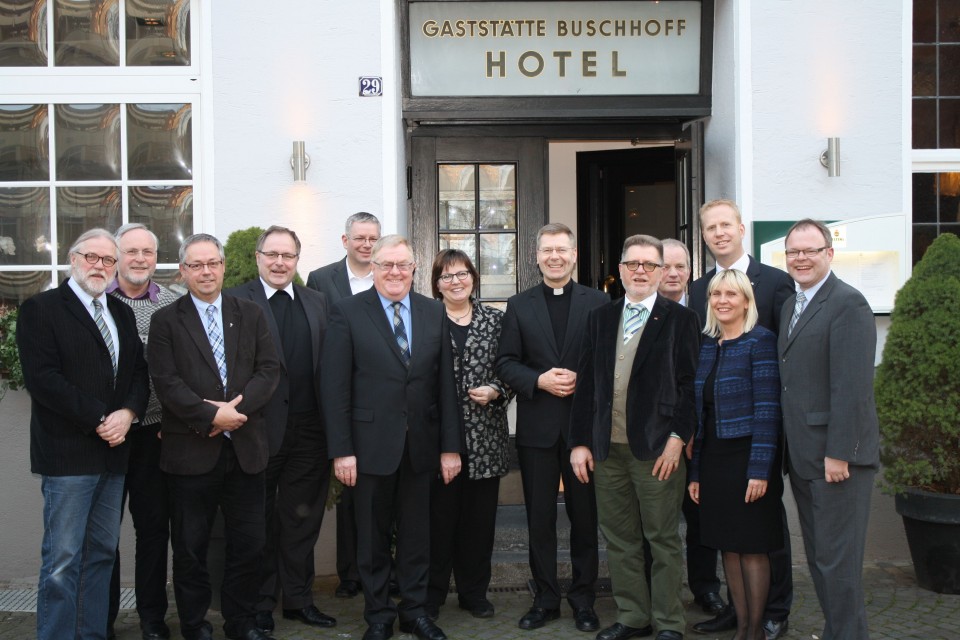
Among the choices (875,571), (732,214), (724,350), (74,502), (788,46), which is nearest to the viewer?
(74,502)

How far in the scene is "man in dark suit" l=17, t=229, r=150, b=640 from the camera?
402 cm

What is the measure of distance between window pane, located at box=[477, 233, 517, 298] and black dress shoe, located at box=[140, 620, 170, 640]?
353 cm

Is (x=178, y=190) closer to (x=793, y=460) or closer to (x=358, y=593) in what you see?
(x=358, y=593)

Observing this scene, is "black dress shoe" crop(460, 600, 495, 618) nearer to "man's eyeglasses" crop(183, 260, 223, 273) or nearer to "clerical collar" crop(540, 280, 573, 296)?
"clerical collar" crop(540, 280, 573, 296)

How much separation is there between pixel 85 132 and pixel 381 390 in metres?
3.50

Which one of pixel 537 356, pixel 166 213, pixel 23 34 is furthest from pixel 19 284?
pixel 537 356

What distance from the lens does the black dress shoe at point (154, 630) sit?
15.3 ft

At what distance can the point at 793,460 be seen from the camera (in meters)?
4.15

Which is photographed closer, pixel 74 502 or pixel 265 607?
pixel 74 502

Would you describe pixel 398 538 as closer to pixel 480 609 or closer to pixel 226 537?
pixel 480 609

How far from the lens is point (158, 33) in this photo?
6621 mm

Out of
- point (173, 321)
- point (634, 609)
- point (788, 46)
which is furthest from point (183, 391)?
point (788, 46)

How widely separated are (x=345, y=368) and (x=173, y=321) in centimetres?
80

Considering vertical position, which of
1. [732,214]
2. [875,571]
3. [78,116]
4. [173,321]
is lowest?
[875,571]
